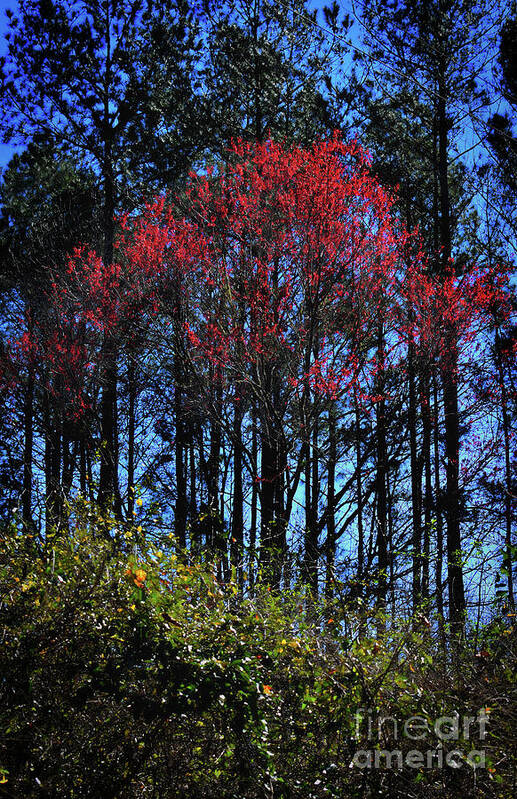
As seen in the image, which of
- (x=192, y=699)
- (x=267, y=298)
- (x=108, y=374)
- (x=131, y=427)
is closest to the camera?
(x=192, y=699)

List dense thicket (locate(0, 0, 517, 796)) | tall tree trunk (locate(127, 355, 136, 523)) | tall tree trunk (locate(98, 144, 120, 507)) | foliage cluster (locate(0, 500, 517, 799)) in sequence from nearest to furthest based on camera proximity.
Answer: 1. foliage cluster (locate(0, 500, 517, 799))
2. dense thicket (locate(0, 0, 517, 796))
3. tall tree trunk (locate(98, 144, 120, 507))
4. tall tree trunk (locate(127, 355, 136, 523))

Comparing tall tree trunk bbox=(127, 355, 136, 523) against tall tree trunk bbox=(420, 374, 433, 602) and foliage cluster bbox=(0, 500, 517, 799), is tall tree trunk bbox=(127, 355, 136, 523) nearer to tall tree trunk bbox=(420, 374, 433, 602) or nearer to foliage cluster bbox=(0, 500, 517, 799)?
tall tree trunk bbox=(420, 374, 433, 602)

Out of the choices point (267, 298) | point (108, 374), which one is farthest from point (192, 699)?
point (108, 374)

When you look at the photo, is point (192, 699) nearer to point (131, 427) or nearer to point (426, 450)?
point (426, 450)

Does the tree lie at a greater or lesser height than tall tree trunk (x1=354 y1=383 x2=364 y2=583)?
greater

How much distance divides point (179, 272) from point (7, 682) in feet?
25.5

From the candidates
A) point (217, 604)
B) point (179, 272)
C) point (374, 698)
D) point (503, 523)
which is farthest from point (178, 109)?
point (374, 698)

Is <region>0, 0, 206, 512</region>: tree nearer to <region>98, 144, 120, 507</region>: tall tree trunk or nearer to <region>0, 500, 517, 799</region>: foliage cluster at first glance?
<region>98, 144, 120, 507</region>: tall tree trunk

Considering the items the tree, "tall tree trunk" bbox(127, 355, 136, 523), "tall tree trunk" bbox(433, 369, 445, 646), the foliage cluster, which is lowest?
the foliage cluster

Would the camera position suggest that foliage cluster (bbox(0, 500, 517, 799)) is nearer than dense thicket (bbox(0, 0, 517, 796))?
Yes

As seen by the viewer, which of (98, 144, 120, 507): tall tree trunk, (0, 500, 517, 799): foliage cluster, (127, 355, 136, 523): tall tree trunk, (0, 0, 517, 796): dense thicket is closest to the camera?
(0, 500, 517, 799): foliage cluster

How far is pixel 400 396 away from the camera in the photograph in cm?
1174

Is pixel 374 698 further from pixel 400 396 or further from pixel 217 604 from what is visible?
pixel 400 396

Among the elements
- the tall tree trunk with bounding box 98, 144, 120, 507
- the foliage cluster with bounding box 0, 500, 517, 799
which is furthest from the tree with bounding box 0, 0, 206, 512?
the foliage cluster with bounding box 0, 500, 517, 799
